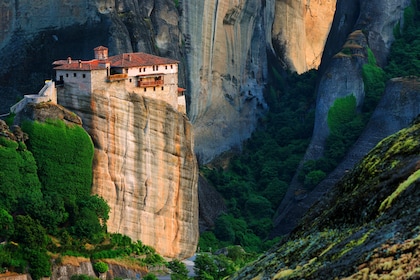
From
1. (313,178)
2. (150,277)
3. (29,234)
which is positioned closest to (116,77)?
(29,234)

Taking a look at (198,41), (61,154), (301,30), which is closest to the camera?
(61,154)

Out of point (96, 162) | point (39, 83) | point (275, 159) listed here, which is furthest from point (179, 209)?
point (275, 159)

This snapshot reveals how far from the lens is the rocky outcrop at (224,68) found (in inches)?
2692

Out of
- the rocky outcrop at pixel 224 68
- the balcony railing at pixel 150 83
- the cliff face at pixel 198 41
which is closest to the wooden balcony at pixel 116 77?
the balcony railing at pixel 150 83

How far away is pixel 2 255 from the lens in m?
46.2

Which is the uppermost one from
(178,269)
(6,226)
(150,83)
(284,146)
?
(150,83)

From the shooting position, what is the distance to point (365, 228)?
1266 centimetres

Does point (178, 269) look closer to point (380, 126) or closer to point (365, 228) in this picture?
point (380, 126)

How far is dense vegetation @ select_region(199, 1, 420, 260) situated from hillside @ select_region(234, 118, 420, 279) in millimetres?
43480

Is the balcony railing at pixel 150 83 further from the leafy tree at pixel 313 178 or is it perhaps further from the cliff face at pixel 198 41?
the leafy tree at pixel 313 178

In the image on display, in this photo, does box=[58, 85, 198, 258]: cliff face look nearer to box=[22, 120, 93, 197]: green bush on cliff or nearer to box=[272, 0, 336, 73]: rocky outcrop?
box=[22, 120, 93, 197]: green bush on cliff

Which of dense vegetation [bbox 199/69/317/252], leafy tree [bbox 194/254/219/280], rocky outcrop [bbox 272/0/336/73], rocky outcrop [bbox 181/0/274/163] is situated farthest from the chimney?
rocky outcrop [bbox 272/0/336/73]

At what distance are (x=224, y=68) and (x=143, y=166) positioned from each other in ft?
72.7

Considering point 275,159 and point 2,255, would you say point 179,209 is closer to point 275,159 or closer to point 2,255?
point 2,255
